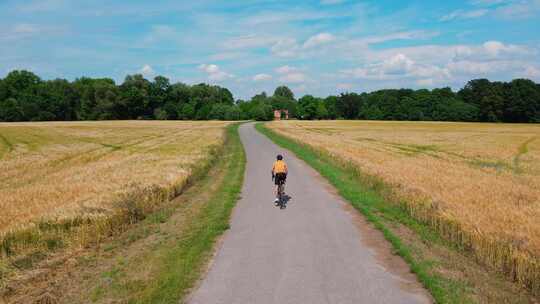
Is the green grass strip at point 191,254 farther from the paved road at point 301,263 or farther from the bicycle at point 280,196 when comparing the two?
the bicycle at point 280,196

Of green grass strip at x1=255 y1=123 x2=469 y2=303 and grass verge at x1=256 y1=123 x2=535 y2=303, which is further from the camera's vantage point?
green grass strip at x1=255 y1=123 x2=469 y2=303

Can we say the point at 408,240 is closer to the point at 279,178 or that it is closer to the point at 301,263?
the point at 301,263

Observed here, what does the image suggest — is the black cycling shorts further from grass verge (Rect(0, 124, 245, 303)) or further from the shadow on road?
grass verge (Rect(0, 124, 245, 303))

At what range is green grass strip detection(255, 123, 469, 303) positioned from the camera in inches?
257

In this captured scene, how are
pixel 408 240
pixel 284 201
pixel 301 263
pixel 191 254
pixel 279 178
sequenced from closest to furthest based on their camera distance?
pixel 301 263, pixel 191 254, pixel 408 240, pixel 279 178, pixel 284 201

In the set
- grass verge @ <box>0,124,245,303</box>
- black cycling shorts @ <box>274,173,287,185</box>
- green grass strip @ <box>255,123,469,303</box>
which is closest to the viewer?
grass verge @ <box>0,124,245,303</box>

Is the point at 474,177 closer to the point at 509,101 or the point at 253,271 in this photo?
the point at 253,271

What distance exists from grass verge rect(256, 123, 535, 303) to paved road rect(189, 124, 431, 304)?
1.05 ft

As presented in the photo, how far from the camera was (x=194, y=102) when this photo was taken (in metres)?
138

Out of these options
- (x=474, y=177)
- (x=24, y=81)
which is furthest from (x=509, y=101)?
(x=24, y=81)

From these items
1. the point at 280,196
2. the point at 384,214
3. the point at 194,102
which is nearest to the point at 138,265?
the point at 280,196

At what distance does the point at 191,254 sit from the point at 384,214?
6284 millimetres

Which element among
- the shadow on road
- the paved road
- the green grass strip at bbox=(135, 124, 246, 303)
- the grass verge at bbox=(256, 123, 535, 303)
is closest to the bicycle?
the shadow on road

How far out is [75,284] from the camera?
6902 mm
